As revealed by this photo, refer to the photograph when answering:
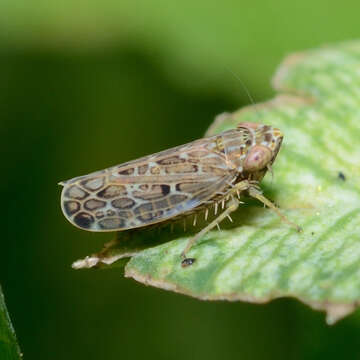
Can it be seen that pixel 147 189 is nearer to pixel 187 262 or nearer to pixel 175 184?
pixel 175 184

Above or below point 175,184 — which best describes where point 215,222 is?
below

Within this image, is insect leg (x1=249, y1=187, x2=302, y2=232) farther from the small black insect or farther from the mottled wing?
the small black insect

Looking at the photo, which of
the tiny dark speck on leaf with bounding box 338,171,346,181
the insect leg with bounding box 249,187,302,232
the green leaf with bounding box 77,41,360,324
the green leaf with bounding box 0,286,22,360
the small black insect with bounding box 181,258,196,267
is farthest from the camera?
the tiny dark speck on leaf with bounding box 338,171,346,181

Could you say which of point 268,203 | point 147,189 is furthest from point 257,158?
point 147,189

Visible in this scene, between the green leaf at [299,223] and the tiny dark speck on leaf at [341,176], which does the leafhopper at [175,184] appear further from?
the tiny dark speck on leaf at [341,176]

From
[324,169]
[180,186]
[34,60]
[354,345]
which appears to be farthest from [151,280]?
[34,60]

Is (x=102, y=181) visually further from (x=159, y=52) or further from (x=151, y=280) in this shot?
(x=159, y=52)

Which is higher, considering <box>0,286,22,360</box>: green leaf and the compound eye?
the compound eye

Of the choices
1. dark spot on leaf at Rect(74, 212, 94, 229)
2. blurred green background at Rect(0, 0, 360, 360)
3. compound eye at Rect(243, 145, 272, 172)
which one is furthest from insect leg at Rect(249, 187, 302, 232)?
blurred green background at Rect(0, 0, 360, 360)
